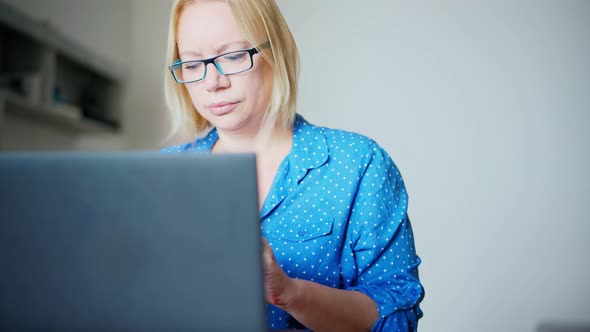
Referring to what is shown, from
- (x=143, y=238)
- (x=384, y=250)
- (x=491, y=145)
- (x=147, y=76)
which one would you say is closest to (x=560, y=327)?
(x=491, y=145)

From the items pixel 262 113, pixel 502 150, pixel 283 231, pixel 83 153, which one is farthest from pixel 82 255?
pixel 502 150

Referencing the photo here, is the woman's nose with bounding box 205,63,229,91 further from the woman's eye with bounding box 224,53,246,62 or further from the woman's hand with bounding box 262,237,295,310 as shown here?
the woman's hand with bounding box 262,237,295,310

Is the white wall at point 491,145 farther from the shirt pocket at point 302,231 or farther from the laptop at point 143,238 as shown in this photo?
the laptop at point 143,238

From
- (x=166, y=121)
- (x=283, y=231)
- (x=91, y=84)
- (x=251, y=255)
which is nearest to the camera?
(x=251, y=255)

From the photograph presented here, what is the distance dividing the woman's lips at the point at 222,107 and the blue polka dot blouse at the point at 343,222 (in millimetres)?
152

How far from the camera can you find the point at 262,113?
119cm

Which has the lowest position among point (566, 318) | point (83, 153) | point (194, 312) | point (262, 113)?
point (566, 318)

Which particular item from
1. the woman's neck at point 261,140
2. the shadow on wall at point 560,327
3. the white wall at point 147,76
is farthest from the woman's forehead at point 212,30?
the white wall at point 147,76

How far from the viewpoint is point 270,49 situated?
1162mm

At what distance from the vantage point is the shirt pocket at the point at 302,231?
1.09 metres

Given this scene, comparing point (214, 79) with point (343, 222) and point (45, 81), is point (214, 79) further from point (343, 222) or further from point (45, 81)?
point (45, 81)

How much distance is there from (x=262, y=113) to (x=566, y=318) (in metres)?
1.79

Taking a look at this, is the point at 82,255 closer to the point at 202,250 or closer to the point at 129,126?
the point at 202,250

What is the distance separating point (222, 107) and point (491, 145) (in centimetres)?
163
